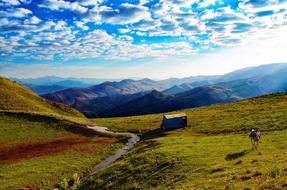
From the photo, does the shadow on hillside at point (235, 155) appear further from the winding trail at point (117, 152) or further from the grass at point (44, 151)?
the grass at point (44, 151)

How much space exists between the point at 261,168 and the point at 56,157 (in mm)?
49382

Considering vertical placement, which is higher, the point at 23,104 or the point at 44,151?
the point at 23,104

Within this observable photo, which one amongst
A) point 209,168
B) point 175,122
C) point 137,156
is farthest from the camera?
point 175,122

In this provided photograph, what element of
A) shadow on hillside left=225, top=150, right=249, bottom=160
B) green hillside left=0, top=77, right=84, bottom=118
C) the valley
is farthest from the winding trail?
green hillside left=0, top=77, right=84, bottom=118

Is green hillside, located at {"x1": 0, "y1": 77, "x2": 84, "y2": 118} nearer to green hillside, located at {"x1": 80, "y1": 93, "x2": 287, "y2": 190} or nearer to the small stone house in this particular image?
the small stone house

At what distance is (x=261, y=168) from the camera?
27.7 metres

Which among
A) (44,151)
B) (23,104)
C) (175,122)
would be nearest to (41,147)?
(44,151)

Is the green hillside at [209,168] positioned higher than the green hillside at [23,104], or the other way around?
the green hillside at [23,104]

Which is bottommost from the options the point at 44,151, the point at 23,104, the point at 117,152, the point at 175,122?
the point at 117,152

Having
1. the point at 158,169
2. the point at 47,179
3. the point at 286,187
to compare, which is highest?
the point at 286,187

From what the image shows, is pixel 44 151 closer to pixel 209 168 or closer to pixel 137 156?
pixel 137 156

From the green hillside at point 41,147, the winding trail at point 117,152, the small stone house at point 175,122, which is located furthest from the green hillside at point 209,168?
the small stone house at point 175,122

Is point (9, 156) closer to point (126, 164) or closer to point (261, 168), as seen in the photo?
point (126, 164)

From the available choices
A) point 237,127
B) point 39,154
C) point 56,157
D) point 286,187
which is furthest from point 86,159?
point 286,187
